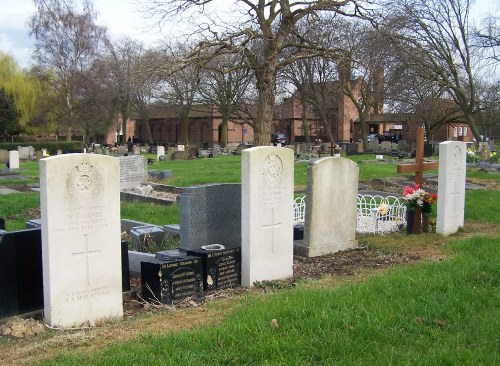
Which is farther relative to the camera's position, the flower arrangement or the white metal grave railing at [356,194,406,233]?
the white metal grave railing at [356,194,406,233]

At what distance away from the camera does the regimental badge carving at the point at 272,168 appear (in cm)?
713

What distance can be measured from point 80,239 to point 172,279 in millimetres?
1255

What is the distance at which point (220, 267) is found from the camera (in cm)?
692

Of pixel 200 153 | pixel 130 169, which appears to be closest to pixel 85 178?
pixel 130 169

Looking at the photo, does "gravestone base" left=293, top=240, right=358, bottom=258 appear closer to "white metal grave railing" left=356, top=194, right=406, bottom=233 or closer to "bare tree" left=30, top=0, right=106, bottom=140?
"white metal grave railing" left=356, top=194, right=406, bottom=233

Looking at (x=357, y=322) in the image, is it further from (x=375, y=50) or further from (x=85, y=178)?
(x=375, y=50)

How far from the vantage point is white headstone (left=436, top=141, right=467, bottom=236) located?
9805mm

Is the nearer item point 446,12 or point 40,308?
point 40,308

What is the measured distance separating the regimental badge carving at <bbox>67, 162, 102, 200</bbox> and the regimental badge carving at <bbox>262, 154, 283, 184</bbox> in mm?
2233

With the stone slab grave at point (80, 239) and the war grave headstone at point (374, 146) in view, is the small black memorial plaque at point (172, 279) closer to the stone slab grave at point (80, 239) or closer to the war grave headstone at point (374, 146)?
the stone slab grave at point (80, 239)

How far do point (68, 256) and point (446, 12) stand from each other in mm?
30462

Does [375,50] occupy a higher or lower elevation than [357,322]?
higher

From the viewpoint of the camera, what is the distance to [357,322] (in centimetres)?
466

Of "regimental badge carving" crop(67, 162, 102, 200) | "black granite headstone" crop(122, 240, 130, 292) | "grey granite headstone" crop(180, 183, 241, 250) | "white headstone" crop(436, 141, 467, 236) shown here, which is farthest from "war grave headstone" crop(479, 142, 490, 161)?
"regimental badge carving" crop(67, 162, 102, 200)
